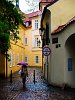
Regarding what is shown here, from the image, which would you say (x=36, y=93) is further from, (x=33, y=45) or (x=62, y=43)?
(x=33, y=45)

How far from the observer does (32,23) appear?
66.5 meters

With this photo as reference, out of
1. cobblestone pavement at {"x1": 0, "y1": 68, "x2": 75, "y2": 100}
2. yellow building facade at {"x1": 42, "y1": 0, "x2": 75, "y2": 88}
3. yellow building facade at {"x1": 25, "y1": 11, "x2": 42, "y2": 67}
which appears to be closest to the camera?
cobblestone pavement at {"x1": 0, "y1": 68, "x2": 75, "y2": 100}

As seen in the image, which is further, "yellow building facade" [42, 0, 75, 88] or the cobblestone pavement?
"yellow building facade" [42, 0, 75, 88]

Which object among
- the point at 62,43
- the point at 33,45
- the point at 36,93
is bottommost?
the point at 36,93

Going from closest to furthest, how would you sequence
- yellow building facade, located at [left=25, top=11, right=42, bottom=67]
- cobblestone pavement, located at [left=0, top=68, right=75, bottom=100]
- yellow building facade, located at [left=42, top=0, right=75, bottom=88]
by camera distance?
cobblestone pavement, located at [left=0, top=68, right=75, bottom=100] < yellow building facade, located at [left=42, top=0, right=75, bottom=88] < yellow building facade, located at [left=25, top=11, right=42, bottom=67]

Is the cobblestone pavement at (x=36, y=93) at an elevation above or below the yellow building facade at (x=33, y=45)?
below

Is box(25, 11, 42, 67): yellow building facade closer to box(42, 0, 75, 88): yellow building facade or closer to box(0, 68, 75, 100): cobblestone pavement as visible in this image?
box(42, 0, 75, 88): yellow building facade

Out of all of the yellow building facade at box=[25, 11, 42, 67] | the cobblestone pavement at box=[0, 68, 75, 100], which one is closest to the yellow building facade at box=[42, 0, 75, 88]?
the cobblestone pavement at box=[0, 68, 75, 100]

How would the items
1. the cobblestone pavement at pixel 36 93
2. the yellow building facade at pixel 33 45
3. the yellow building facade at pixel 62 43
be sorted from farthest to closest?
the yellow building facade at pixel 33 45 < the yellow building facade at pixel 62 43 < the cobblestone pavement at pixel 36 93

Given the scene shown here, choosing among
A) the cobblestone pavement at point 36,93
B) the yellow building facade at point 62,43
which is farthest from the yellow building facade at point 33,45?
the cobblestone pavement at point 36,93

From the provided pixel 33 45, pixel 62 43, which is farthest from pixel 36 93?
pixel 33 45

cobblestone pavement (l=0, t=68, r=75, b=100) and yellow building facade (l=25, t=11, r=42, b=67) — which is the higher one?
yellow building facade (l=25, t=11, r=42, b=67)

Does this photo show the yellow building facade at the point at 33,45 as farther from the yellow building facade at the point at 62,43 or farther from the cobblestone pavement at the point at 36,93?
the cobblestone pavement at the point at 36,93

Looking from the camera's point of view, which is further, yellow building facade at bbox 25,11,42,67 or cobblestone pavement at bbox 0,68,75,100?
yellow building facade at bbox 25,11,42,67
